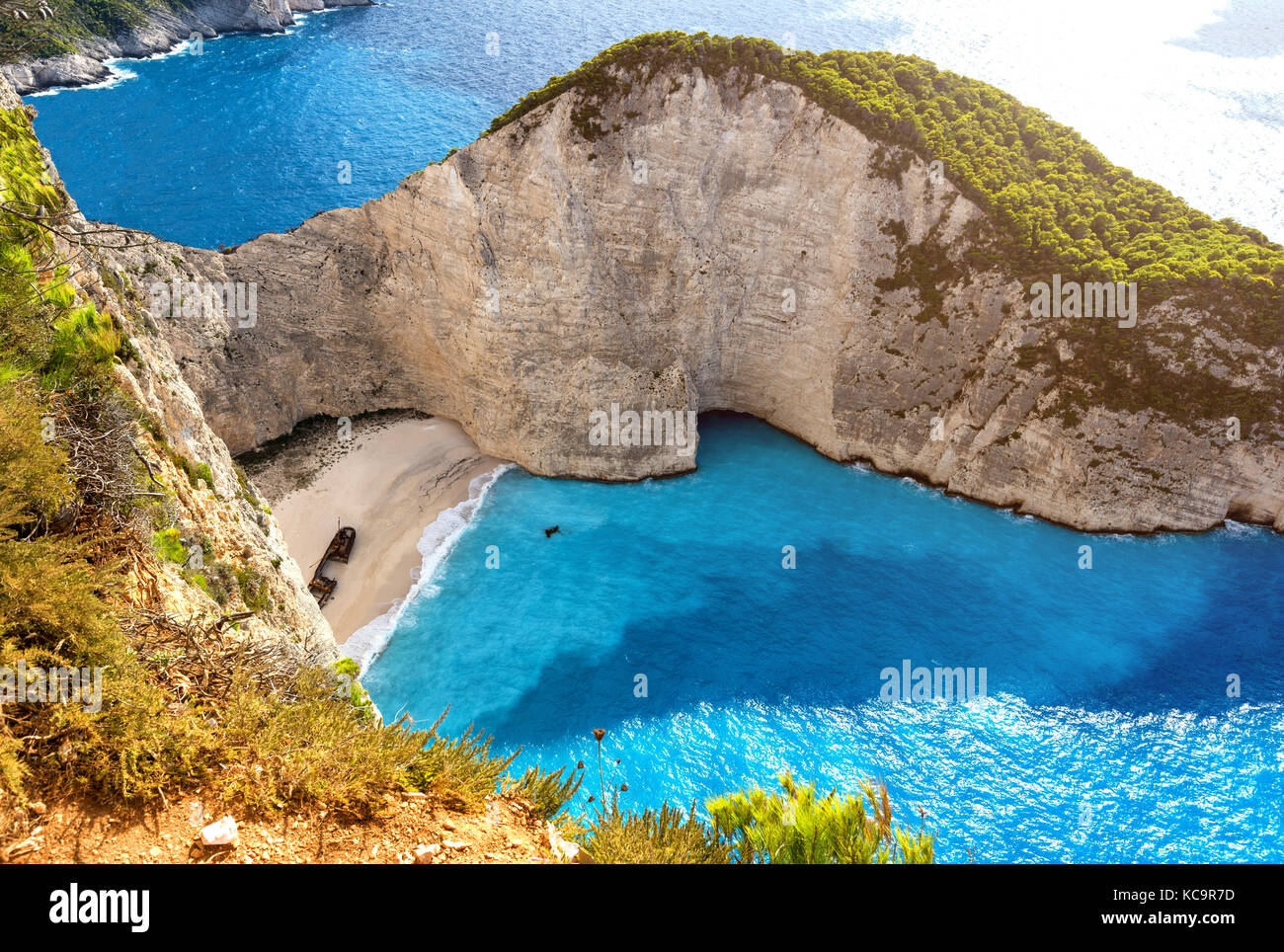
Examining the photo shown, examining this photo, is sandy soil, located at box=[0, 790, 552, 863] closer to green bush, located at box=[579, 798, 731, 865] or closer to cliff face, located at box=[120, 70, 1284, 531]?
green bush, located at box=[579, 798, 731, 865]

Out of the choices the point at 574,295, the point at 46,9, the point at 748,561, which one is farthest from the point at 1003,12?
the point at 46,9

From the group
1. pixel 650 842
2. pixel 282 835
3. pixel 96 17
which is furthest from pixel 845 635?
pixel 96 17

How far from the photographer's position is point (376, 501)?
36938 mm

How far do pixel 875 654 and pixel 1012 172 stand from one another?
24.9 metres

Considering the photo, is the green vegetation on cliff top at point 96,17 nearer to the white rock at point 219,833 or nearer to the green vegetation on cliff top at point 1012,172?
the green vegetation on cliff top at point 1012,172

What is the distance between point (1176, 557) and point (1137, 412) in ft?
24.7

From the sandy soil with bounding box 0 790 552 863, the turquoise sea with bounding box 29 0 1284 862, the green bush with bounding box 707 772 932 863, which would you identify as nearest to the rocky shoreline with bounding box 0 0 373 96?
the turquoise sea with bounding box 29 0 1284 862

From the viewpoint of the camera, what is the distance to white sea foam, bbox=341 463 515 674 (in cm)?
3024

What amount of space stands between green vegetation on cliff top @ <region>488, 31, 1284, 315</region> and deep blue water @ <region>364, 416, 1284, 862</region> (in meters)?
12.8

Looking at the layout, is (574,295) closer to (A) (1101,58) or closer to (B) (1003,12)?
(A) (1101,58)

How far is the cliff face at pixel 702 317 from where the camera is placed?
107ft

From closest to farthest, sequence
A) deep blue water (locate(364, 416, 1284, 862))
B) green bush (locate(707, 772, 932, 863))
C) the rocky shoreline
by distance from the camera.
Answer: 1. green bush (locate(707, 772, 932, 863))
2. deep blue water (locate(364, 416, 1284, 862))
3. the rocky shoreline

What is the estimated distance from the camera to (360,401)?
40.5 metres

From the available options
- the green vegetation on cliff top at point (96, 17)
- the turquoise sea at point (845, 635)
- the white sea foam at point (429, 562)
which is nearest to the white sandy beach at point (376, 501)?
the white sea foam at point (429, 562)
